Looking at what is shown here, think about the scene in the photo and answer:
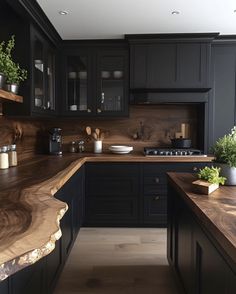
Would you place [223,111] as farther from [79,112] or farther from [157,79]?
[79,112]

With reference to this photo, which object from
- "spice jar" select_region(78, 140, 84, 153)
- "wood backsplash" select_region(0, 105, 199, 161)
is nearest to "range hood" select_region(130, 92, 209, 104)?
"wood backsplash" select_region(0, 105, 199, 161)

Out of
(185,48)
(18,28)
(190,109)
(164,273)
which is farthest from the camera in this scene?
(190,109)

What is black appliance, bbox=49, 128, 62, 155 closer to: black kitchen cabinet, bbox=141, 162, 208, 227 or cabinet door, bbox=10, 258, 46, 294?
black kitchen cabinet, bbox=141, 162, 208, 227

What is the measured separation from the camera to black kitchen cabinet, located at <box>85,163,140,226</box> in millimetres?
3578

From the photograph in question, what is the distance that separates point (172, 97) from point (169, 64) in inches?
16.0

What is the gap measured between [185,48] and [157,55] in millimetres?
353

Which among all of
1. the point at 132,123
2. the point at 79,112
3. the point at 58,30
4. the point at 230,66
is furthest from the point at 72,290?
the point at 230,66

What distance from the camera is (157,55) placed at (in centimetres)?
369

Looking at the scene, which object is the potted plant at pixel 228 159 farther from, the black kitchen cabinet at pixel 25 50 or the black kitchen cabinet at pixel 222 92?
the black kitchen cabinet at pixel 222 92

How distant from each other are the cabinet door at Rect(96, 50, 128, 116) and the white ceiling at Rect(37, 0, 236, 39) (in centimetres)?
25

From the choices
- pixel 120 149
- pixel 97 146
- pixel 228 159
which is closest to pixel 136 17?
pixel 120 149

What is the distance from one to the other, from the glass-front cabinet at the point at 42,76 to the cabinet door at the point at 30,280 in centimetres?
159

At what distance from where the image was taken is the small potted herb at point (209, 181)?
1627mm

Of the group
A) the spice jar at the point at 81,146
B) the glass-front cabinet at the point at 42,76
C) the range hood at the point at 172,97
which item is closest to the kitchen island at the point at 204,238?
the glass-front cabinet at the point at 42,76
